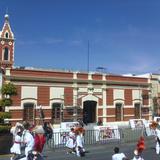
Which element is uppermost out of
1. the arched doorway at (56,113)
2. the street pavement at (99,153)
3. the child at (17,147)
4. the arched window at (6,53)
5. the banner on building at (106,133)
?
the arched window at (6,53)

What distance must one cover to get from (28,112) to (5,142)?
55.4ft

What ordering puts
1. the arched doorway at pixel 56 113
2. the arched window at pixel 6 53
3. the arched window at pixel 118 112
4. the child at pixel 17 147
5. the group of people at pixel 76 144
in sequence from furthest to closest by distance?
the arched window at pixel 6 53
the arched window at pixel 118 112
the arched doorway at pixel 56 113
the group of people at pixel 76 144
the child at pixel 17 147

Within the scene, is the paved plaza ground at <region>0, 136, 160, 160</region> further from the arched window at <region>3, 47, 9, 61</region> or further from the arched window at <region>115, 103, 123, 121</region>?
the arched window at <region>3, 47, 9, 61</region>

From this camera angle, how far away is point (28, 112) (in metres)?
40.2

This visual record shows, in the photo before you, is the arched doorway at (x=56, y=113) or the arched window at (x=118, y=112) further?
the arched window at (x=118, y=112)

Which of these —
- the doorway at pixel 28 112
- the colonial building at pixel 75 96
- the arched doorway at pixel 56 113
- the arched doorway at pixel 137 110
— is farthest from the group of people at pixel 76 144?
the arched doorway at pixel 137 110

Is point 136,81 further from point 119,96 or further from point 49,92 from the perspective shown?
point 49,92

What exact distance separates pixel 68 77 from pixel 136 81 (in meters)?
10.6

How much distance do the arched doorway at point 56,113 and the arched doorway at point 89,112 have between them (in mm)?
3782

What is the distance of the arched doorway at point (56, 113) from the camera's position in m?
42.2

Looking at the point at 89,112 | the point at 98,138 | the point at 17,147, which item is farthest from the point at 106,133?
the point at 89,112

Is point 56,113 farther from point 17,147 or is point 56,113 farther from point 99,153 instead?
point 17,147

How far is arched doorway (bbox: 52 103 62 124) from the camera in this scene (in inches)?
1660

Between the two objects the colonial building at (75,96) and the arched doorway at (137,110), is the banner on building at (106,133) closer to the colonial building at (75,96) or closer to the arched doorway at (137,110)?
the colonial building at (75,96)
